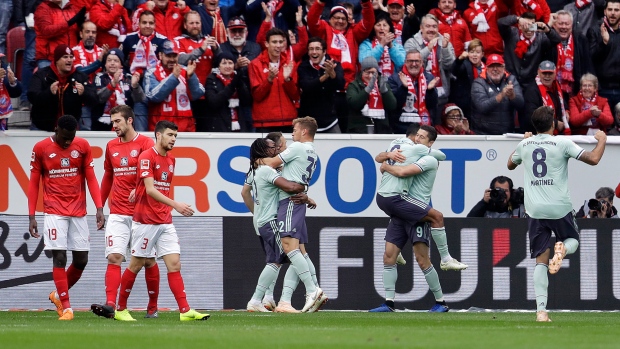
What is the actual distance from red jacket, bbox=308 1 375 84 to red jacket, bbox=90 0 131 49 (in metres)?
3.07

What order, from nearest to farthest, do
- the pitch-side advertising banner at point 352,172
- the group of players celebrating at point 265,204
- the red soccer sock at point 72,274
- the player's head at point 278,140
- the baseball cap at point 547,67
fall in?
1. the group of players celebrating at point 265,204
2. the red soccer sock at point 72,274
3. the player's head at point 278,140
4. the pitch-side advertising banner at point 352,172
5. the baseball cap at point 547,67

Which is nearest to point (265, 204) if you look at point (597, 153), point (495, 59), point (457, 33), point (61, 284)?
point (61, 284)

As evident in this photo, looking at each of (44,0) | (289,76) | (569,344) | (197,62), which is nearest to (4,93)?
(44,0)

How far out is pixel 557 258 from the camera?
11641 mm

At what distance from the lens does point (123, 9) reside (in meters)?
17.9

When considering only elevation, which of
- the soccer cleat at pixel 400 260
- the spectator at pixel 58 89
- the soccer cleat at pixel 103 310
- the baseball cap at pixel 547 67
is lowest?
the soccer cleat at pixel 103 310

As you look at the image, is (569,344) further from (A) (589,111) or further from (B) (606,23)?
(B) (606,23)

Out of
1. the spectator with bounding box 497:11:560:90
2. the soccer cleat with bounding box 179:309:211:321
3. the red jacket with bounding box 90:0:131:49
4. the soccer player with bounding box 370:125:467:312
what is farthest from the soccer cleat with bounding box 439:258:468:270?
the red jacket with bounding box 90:0:131:49

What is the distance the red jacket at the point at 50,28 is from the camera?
17.1 metres

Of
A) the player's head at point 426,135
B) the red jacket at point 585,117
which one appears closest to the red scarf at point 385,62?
the red jacket at point 585,117

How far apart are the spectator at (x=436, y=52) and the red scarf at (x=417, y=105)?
368mm

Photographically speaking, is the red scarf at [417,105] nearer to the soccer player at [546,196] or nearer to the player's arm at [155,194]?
the soccer player at [546,196]

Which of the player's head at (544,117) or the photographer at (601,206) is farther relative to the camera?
the photographer at (601,206)

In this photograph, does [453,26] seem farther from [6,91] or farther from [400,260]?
[6,91]
